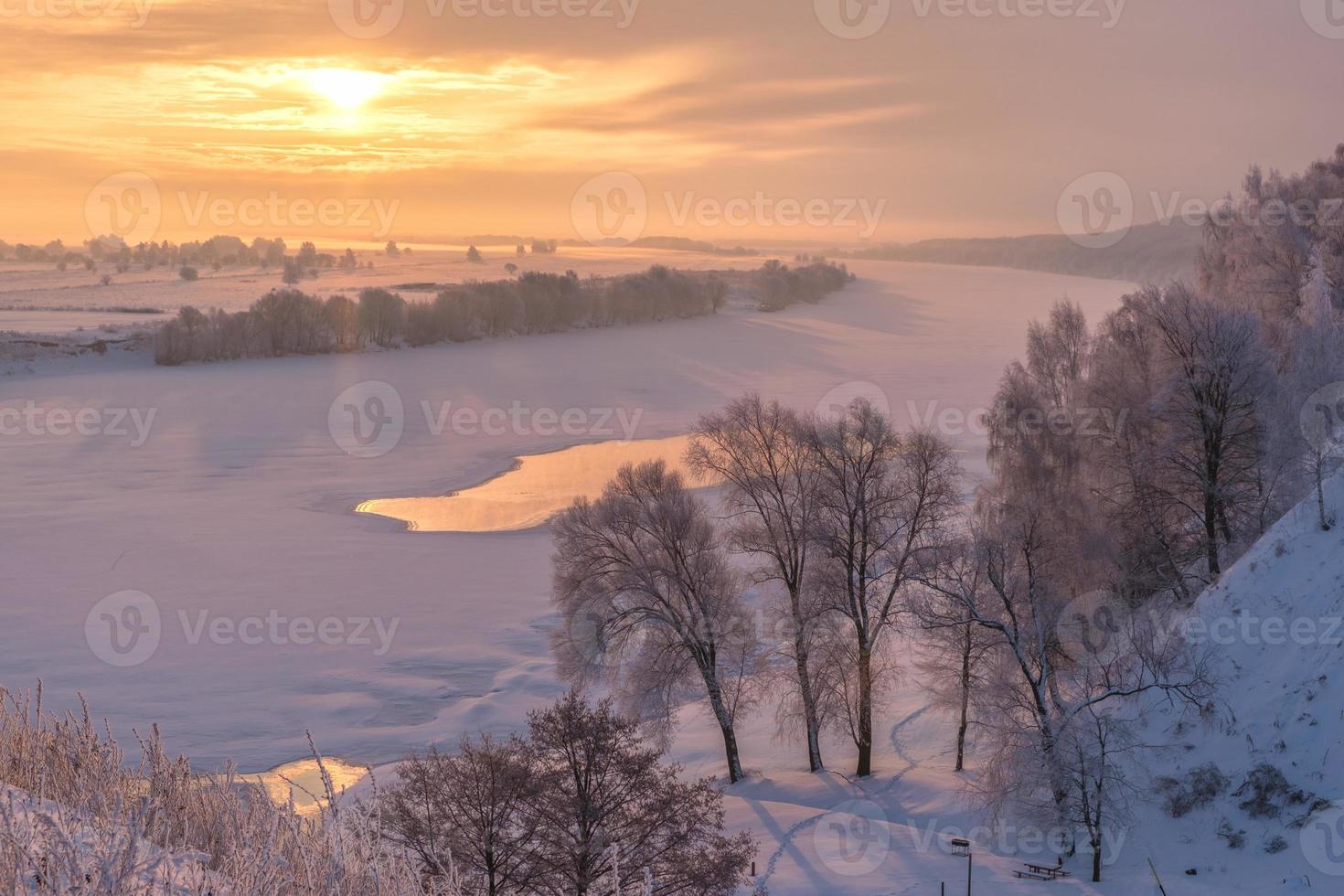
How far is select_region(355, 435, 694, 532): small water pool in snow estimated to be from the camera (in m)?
42.2

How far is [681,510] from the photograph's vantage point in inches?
979

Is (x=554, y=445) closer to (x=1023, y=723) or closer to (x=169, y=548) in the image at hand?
(x=169, y=548)

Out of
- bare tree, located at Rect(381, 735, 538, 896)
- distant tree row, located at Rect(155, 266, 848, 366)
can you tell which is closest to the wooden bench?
bare tree, located at Rect(381, 735, 538, 896)

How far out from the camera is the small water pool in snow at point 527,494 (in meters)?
42.2

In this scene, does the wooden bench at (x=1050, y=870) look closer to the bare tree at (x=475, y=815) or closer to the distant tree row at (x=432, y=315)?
the bare tree at (x=475, y=815)

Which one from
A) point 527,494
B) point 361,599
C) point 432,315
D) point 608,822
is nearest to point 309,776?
point 608,822

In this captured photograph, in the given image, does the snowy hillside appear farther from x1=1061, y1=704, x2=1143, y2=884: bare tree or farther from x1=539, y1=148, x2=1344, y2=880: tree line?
x1=539, y1=148, x2=1344, y2=880: tree line

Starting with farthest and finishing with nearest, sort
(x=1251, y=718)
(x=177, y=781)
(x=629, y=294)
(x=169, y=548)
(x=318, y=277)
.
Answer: (x=318, y=277)
(x=629, y=294)
(x=169, y=548)
(x=1251, y=718)
(x=177, y=781)

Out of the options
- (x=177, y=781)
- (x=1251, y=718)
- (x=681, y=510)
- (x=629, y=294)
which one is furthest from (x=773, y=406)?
(x=629, y=294)

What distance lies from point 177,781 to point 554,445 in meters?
49.2

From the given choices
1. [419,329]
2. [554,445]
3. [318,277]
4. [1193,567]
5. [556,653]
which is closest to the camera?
[556,653]

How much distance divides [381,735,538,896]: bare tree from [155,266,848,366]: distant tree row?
76221 millimetres

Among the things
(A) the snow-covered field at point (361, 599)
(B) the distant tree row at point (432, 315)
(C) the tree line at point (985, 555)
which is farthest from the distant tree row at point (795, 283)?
(C) the tree line at point (985, 555)

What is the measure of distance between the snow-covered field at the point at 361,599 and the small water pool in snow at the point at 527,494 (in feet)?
4.56
